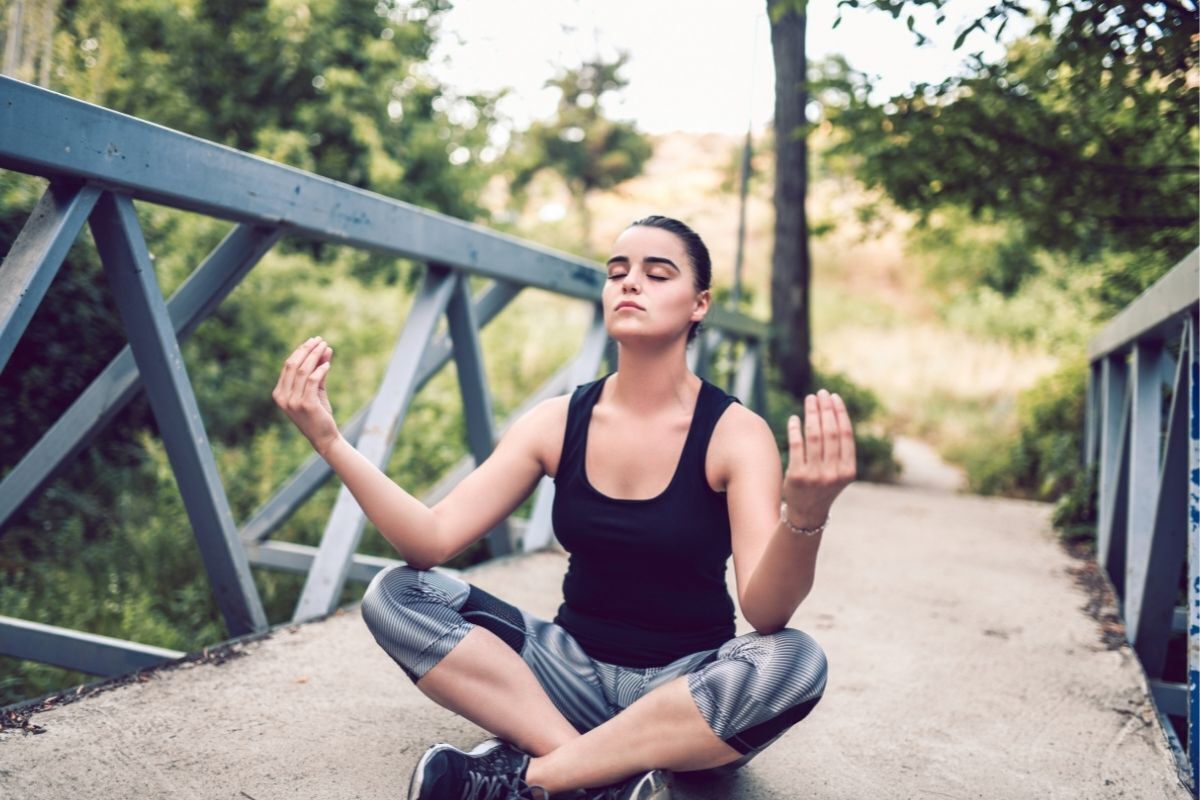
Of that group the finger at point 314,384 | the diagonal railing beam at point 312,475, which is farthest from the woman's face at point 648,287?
the diagonal railing beam at point 312,475

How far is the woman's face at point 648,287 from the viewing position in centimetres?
200

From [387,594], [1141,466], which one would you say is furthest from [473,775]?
[1141,466]

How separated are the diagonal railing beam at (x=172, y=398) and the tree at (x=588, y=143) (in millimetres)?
22513

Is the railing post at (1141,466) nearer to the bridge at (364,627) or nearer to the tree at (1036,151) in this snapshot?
the bridge at (364,627)

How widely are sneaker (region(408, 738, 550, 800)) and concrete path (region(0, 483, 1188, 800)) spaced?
0.20m

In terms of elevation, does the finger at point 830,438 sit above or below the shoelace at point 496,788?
above

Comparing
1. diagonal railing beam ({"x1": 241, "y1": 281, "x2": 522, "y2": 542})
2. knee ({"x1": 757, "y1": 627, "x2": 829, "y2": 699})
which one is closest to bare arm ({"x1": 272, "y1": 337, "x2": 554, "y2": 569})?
knee ({"x1": 757, "y1": 627, "x2": 829, "y2": 699})

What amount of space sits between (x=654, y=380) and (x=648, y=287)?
200 millimetres

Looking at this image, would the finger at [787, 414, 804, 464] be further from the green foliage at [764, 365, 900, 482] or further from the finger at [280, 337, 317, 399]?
the green foliage at [764, 365, 900, 482]

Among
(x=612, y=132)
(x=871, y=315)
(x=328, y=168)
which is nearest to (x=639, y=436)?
(x=328, y=168)

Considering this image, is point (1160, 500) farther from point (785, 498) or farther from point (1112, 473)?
point (785, 498)

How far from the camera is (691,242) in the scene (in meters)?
2.08

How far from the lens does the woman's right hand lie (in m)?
1.82

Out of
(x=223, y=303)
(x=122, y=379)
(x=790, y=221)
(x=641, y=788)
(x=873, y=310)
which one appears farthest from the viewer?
(x=873, y=310)
